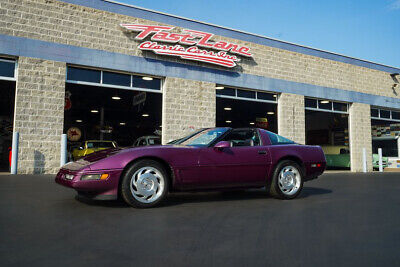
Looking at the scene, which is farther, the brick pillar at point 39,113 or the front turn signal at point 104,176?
the brick pillar at point 39,113

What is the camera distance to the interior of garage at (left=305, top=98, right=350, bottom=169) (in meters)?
18.3

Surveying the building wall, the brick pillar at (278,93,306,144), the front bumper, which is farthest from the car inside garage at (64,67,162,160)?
the front bumper

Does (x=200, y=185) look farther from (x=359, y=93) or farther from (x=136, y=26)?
(x=359, y=93)

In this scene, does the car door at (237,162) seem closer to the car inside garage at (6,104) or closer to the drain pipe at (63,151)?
the drain pipe at (63,151)

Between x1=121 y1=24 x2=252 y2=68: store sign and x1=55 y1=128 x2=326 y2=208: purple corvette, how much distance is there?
806 centimetres

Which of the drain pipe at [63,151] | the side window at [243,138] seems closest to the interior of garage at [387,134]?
the side window at [243,138]

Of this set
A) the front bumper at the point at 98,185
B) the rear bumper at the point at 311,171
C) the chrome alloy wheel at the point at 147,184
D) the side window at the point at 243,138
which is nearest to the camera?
the front bumper at the point at 98,185

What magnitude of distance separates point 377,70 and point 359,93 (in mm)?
2803

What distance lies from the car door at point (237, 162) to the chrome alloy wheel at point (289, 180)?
16.1 inches

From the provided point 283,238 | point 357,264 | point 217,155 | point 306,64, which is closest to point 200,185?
point 217,155

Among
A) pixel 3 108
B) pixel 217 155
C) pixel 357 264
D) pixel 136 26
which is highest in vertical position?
pixel 136 26

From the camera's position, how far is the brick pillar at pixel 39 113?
10.6m

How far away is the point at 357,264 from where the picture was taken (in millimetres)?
2438

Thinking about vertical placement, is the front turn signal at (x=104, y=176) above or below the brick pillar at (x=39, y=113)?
below
